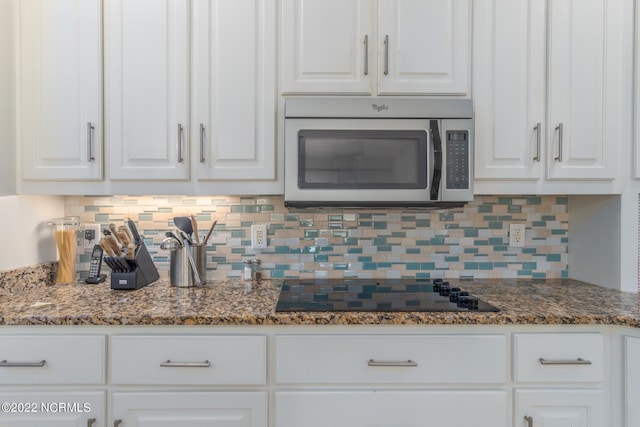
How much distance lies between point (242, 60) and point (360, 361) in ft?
4.18

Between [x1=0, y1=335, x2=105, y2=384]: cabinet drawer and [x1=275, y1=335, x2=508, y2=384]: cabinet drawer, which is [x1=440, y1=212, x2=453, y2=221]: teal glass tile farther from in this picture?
[x1=0, y1=335, x2=105, y2=384]: cabinet drawer

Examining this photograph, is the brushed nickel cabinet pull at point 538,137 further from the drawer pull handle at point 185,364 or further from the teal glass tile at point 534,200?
the drawer pull handle at point 185,364

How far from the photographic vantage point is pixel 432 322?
1408 mm

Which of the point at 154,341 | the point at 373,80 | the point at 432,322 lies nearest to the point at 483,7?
the point at 373,80

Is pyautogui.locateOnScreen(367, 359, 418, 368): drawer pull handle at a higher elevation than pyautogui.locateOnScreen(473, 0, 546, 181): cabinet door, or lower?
lower

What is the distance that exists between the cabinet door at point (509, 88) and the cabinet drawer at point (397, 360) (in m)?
0.72

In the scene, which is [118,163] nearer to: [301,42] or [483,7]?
[301,42]

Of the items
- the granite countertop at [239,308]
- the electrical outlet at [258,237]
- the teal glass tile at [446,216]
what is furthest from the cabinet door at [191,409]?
the teal glass tile at [446,216]

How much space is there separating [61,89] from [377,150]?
134 centimetres

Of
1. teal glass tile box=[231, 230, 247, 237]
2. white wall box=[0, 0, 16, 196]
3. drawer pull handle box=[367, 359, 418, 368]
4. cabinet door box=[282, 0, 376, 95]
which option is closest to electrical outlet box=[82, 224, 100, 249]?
white wall box=[0, 0, 16, 196]

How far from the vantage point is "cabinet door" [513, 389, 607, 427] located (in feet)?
4.62

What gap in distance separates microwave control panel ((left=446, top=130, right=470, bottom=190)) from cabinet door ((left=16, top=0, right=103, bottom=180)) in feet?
4.75

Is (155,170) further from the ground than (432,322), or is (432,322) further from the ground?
(155,170)

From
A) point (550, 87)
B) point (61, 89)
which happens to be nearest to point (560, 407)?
point (550, 87)
